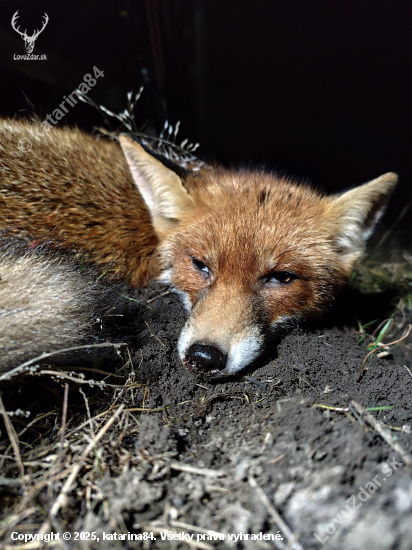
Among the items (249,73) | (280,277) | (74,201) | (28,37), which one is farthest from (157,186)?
(249,73)

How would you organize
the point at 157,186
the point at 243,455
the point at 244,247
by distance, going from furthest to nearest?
the point at 157,186 < the point at 244,247 < the point at 243,455

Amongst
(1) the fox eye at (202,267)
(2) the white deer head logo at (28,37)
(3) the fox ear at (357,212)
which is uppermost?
(2) the white deer head logo at (28,37)

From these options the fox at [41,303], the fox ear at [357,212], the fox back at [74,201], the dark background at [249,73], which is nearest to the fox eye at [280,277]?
the fox ear at [357,212]

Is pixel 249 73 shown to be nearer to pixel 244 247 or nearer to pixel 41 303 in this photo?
pixel 244 247

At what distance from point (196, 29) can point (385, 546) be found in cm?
526

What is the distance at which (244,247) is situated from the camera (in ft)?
7.21

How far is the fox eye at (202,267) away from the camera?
93.1 inches

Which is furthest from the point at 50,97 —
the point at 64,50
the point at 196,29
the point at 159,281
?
the point at 159,281

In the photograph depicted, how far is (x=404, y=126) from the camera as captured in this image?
15.7 ft

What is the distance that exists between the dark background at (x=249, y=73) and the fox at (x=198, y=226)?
136cm

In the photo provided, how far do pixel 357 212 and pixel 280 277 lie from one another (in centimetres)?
71

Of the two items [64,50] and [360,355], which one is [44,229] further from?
[64,50]

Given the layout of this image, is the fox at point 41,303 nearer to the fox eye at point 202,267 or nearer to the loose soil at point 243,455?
the loose soil at point 243,455

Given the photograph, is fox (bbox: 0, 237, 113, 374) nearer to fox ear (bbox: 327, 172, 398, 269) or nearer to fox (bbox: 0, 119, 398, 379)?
fox (bbox: 0, 119, 398, 379)
